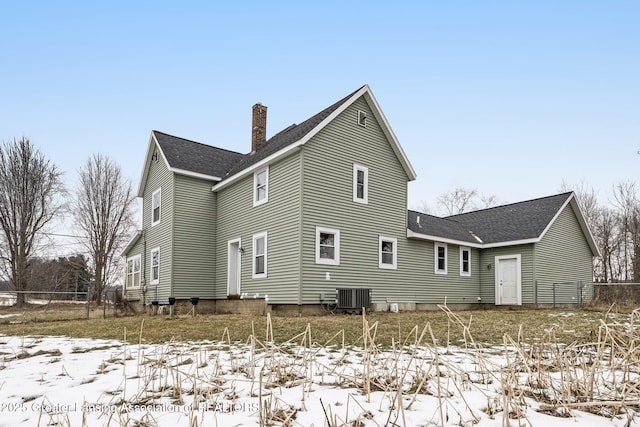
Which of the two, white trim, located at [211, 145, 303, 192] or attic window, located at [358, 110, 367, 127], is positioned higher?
attic window, located at [358, 110, 367, 127]

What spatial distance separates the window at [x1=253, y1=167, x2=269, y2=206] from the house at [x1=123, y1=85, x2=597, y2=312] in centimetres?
7

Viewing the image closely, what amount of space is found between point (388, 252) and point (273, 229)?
4.75 metres

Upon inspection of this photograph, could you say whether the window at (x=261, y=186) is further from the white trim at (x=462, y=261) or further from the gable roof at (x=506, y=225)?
the white trim at (x=462, y=261)

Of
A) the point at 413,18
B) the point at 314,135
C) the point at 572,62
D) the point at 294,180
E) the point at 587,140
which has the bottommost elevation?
the point at 294,180

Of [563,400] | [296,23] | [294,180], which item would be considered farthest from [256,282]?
[563,400]

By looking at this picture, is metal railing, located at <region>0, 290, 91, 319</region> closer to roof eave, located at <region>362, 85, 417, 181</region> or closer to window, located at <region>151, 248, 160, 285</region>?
window, located at <region>151, 248, 160, 285</region>

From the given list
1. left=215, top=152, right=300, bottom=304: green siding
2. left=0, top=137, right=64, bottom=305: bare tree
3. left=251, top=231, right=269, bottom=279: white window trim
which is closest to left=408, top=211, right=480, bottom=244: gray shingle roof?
left=215, top=152, right=300, bottom=304: green siding

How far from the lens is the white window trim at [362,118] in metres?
15.3

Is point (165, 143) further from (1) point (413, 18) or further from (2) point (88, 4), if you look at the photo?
(1) point (413, 18)

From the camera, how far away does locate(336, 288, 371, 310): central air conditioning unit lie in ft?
44.2

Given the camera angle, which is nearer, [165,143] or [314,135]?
[314,135]

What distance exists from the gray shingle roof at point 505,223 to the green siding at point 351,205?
6.38 ft

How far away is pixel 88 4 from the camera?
14531 millimetres

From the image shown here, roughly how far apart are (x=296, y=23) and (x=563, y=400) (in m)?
17.9
